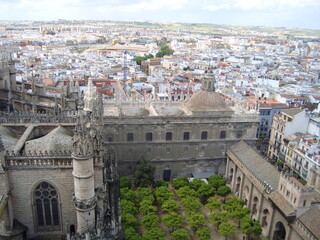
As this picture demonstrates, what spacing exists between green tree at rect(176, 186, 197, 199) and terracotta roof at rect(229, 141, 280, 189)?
25.5 feet

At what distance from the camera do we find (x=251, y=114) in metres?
48.8

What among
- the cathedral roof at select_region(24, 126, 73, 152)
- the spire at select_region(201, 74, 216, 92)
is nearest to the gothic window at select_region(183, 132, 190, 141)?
the spire at select_region(201, 74, 216, 92)

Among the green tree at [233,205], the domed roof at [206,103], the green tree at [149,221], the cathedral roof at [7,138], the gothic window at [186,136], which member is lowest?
the green tree at [233,205]

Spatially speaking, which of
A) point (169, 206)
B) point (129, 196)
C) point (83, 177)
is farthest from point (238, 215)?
point (83, 177)

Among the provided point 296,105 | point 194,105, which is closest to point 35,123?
point 194,105

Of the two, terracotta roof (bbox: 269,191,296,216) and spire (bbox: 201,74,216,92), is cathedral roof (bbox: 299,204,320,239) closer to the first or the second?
terracotta roof (bbox: 269,191,296,216)

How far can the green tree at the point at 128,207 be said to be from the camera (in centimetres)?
3539

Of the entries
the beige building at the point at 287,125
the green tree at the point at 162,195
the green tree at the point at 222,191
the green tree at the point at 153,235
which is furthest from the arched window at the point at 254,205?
the beige building at the point at 287,125

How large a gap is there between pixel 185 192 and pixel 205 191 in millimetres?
2821

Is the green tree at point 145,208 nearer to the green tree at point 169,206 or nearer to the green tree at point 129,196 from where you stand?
the green tree at point 169,206

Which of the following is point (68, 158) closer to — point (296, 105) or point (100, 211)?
point (100, 211)

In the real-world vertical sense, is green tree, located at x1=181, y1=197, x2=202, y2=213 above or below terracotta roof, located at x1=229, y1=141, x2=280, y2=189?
below

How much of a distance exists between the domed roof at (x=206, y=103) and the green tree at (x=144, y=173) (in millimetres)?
10688

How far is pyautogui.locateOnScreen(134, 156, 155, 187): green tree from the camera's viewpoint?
43125 millimetres
